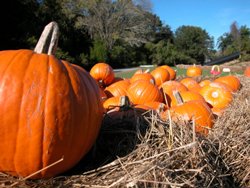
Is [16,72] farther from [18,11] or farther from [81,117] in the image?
[18,11]

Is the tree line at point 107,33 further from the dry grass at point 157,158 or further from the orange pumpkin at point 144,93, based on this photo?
the dry grass at point 157,158

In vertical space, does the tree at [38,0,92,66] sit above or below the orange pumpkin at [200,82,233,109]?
above

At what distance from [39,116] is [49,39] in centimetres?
51

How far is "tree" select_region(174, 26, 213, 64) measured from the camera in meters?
59.8

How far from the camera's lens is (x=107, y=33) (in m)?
Result: 50.8

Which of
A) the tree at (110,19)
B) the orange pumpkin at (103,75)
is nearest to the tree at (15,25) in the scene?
the orange pumpkin at (103,75)

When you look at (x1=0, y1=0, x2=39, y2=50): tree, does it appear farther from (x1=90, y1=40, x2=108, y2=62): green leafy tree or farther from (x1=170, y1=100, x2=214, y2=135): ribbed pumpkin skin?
(x1=170, y1=100, x2=214, y2=135): ribbed pumpkin skin

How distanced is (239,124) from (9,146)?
5.79 feet

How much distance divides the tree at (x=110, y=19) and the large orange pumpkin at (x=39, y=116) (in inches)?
1892

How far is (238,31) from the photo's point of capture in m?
62.6

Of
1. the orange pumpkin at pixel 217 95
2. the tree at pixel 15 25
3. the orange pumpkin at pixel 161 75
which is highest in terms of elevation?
the tree at pixel 15 25

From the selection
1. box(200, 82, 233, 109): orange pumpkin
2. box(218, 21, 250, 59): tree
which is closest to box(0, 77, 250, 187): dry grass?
box(200, 82, 233, 109): orange pumpkin

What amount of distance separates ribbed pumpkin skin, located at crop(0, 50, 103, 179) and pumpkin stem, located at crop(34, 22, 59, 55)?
0.43 feet

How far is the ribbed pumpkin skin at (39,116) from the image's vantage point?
1627mm
